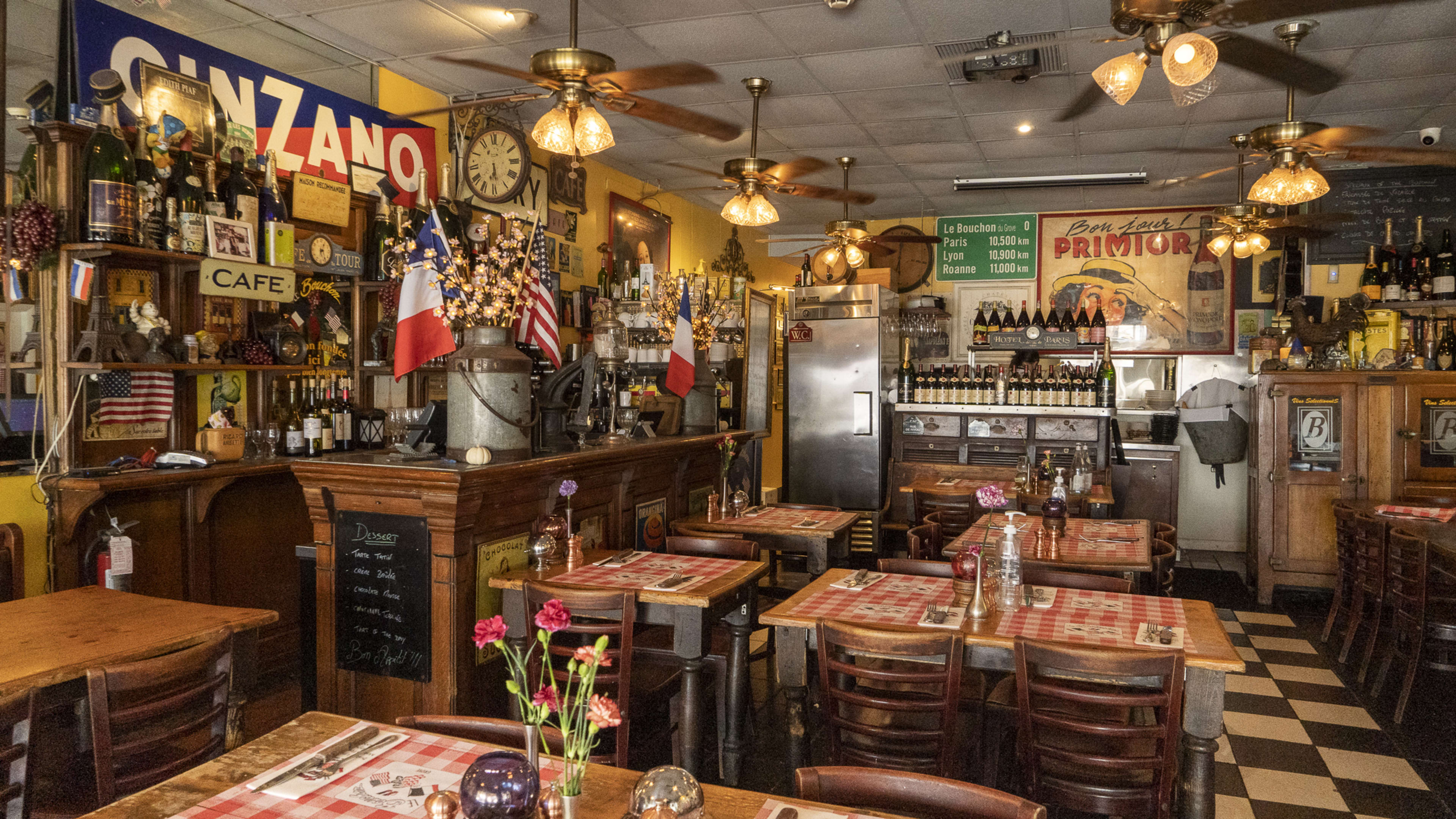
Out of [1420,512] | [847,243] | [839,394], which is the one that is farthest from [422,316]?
[1420,512]

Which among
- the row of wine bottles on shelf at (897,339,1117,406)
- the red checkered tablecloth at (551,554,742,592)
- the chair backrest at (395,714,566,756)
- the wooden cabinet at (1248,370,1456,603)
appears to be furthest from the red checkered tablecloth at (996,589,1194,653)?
the row of wine bottles on shelf at (897,339,1117,406)

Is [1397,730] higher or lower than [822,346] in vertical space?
lower

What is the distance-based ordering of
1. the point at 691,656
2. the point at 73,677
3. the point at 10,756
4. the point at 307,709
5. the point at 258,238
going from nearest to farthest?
the point at 10,756
the point at 73,677
the point at 691,656
the point at 307,709
the point at 258,238

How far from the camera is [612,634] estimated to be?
2.93 meters

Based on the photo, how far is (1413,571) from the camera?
450 centimetres

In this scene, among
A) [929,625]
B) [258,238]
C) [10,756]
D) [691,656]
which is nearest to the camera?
[10,756]

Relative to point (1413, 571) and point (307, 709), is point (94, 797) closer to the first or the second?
point (307, 709)

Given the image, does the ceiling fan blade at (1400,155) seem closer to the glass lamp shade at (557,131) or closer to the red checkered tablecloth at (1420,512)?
the red checkered tablecloth at (1420,512)

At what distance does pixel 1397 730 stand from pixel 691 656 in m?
3.56

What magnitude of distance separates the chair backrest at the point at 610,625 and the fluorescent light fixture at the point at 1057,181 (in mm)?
6379

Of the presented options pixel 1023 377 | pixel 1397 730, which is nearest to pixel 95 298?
pixel 1397 730

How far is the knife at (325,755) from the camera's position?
1.69 m

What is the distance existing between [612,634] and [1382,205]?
307 inches

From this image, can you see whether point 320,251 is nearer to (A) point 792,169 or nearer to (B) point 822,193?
(A) point 792,169
